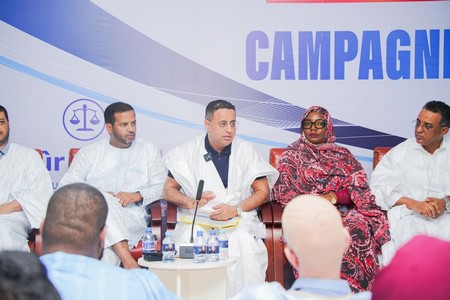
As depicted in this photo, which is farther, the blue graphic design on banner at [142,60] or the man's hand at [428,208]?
the blue graphic design on banner at [142,60]

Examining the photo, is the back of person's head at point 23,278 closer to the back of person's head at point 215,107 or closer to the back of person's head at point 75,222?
the back of person's head at point 75,222

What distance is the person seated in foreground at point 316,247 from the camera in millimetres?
1910

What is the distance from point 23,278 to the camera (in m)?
1.54

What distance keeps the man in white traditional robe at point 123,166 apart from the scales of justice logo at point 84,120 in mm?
442

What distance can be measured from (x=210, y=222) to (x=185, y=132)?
1.39m

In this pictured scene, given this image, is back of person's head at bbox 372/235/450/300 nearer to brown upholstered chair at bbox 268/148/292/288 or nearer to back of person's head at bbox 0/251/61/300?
back of person's head at bbox 0/251/61/300

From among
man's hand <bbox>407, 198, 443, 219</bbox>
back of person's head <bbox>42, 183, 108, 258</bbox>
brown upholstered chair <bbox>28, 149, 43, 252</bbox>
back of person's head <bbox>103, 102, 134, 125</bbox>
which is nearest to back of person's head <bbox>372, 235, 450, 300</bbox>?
back of person's head <bbox>42, 183, 108, 258</bbox>

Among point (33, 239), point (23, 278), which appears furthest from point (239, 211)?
point (23, 278)

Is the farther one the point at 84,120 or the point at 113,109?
the point at 84,120

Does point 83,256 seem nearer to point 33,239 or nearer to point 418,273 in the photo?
point 418,273

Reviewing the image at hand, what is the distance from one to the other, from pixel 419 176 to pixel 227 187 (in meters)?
1.54

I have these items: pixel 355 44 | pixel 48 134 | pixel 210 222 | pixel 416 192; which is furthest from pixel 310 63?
pixel 48 134

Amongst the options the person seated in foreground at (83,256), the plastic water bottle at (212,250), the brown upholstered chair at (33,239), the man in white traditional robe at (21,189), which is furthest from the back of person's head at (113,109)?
the person seated in foreground at (83,256)

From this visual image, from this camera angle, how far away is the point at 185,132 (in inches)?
242
